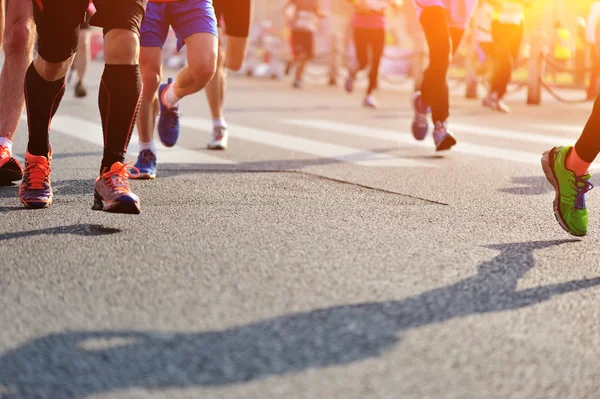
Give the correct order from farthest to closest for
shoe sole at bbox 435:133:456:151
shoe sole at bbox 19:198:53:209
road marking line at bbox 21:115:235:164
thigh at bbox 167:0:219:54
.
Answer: shoe sole at bbox 435:133:456:151 → road marking line at bbox 21:115:235:164 → thigh at bbox 167:0:219:54 → shoe sole at bbox 19:198:53:209

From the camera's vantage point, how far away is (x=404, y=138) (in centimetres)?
863

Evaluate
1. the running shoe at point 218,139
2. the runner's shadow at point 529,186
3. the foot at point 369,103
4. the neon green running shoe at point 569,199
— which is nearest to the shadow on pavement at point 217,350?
the neon green running shoe at point 569,199

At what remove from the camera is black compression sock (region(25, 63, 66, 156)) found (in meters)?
4.30

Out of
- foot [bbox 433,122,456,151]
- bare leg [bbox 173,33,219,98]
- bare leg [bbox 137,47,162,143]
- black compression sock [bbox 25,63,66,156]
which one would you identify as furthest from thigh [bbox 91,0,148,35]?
foot [bbox 433,122,456,151]

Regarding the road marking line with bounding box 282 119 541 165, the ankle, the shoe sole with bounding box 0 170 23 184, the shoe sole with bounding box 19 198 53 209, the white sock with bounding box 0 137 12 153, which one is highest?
the ankle

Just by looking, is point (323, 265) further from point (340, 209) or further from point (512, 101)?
point (512, 101)

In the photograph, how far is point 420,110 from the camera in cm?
758

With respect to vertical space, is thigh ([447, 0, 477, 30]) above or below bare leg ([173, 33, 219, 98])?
above

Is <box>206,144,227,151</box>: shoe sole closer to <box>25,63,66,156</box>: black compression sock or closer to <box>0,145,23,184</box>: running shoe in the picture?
<box>0,145,23,184</box>: running shoe

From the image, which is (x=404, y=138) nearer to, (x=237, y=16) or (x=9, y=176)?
(x=237, y=16)

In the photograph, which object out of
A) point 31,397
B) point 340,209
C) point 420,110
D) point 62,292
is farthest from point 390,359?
point 420,110

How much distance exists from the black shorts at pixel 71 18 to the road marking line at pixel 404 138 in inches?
146

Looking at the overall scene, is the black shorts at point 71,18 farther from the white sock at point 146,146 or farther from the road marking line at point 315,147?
the road marking line at point 315,147

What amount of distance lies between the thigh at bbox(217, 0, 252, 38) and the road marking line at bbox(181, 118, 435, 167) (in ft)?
3.57
